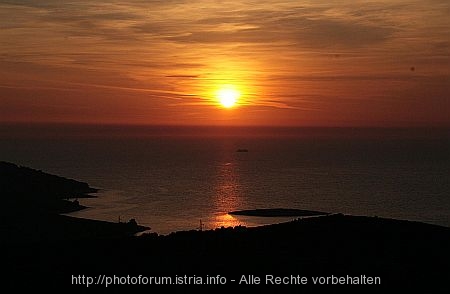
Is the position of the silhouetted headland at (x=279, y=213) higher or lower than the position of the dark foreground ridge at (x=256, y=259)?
higher

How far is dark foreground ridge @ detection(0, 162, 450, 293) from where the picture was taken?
25.8 meters

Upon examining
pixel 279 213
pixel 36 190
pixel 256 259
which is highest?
pixel 36 190

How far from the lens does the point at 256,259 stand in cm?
2920

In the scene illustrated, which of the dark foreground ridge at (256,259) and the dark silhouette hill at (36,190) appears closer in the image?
the dark foreground ridge at (256,259)

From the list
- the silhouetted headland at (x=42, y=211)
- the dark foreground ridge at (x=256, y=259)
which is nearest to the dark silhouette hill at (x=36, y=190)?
the silhouetted headland at (x=42, y=211)

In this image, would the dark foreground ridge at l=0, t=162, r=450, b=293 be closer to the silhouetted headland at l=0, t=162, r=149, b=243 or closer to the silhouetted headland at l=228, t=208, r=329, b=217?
the silhouetted headland at l=0, t=162, r=149, b=243

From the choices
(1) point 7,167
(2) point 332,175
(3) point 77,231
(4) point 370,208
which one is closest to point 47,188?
(1) point 7,167

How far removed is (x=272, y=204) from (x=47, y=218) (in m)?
53.0

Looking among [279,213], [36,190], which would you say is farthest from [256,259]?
[36,190]

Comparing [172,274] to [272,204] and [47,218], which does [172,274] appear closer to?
[47,218]

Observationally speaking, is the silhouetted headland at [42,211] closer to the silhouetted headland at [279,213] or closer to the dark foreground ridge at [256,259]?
the silhouetted headland at [279,213]

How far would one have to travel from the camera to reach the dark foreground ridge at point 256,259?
2578cm

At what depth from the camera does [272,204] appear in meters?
120

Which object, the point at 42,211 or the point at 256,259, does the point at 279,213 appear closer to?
the point at 42,211
